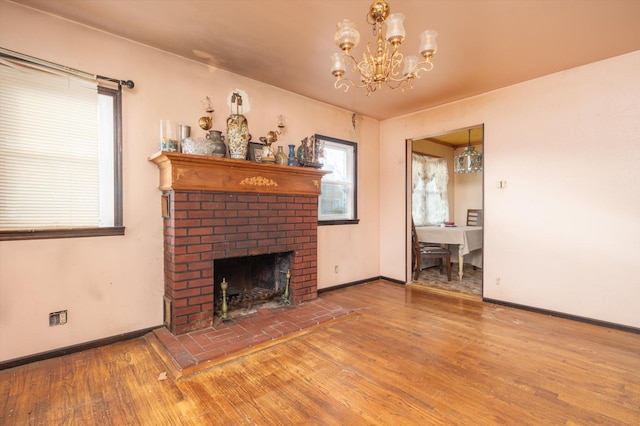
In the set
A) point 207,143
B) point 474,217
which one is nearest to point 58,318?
point 207,143

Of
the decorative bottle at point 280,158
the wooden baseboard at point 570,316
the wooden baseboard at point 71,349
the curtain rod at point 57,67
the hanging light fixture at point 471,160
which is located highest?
the curtain rod at point 57,67

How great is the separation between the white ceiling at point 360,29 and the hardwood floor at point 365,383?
8.67 feet

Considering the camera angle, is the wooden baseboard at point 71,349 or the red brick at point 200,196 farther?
the red brick at point 200,196

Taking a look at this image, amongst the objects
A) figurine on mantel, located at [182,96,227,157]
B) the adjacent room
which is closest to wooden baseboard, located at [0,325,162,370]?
the adjacent room

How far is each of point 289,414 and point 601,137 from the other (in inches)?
149

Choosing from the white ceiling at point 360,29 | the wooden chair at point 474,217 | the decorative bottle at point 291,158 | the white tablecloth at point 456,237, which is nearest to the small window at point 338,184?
the decorative bottle at point 291,158

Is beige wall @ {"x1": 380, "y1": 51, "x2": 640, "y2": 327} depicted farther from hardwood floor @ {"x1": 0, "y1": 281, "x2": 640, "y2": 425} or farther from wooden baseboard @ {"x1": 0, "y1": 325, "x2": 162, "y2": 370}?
wooden baseboard @ {"x1": 0, "y1": 325, "x2": 162, "y2": 370}

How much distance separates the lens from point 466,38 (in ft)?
8.20

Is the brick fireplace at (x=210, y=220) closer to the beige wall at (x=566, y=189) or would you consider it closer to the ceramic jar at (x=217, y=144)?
the ceramic jar at (x=217, y=144)

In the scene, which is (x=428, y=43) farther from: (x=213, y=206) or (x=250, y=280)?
(x=250, y=280)

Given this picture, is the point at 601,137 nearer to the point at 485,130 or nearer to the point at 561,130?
the point at 561,130

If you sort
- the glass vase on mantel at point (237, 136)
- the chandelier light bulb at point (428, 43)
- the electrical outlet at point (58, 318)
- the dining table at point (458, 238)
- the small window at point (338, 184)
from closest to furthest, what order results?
the chandelier light bulb at point (428, 43) → the electrical outlet at point (58, 318) → the glass vase on mantel at point (237, 136) → the small window at point (338, 184) → the dining table at point (458, 238)

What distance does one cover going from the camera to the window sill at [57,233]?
2123 millimetres

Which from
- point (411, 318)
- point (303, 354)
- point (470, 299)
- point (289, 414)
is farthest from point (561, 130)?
point (289, 414)
